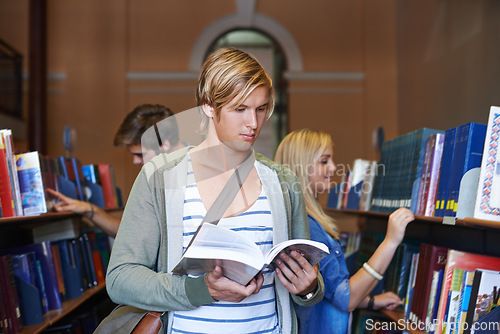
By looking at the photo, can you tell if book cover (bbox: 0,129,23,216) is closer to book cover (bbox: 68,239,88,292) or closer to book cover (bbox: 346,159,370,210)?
book cover (bbox: 68,239,88,292)

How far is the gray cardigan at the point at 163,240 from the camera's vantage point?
1.17 m

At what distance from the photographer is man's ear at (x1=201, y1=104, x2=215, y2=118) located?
132cm

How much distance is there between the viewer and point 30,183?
1.97m

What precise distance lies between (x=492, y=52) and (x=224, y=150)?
107 inches

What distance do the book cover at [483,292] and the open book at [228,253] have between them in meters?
0.64

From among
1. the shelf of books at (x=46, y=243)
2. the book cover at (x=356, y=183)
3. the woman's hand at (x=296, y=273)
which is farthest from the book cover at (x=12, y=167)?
the book cover at (x=356, y=183)

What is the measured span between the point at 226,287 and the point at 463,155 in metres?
0.92

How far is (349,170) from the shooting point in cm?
300

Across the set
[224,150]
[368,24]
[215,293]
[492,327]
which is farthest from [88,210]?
[368,24]

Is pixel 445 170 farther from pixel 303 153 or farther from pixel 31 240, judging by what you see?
pixel 31 240

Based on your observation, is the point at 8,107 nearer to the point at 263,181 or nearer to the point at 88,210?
the point at 88,210

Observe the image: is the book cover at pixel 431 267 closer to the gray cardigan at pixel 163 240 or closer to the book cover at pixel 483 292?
the book cover at pixel 483 292

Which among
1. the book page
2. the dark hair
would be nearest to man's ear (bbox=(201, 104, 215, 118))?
the book page

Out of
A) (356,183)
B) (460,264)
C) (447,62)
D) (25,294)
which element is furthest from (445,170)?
(447,62)
